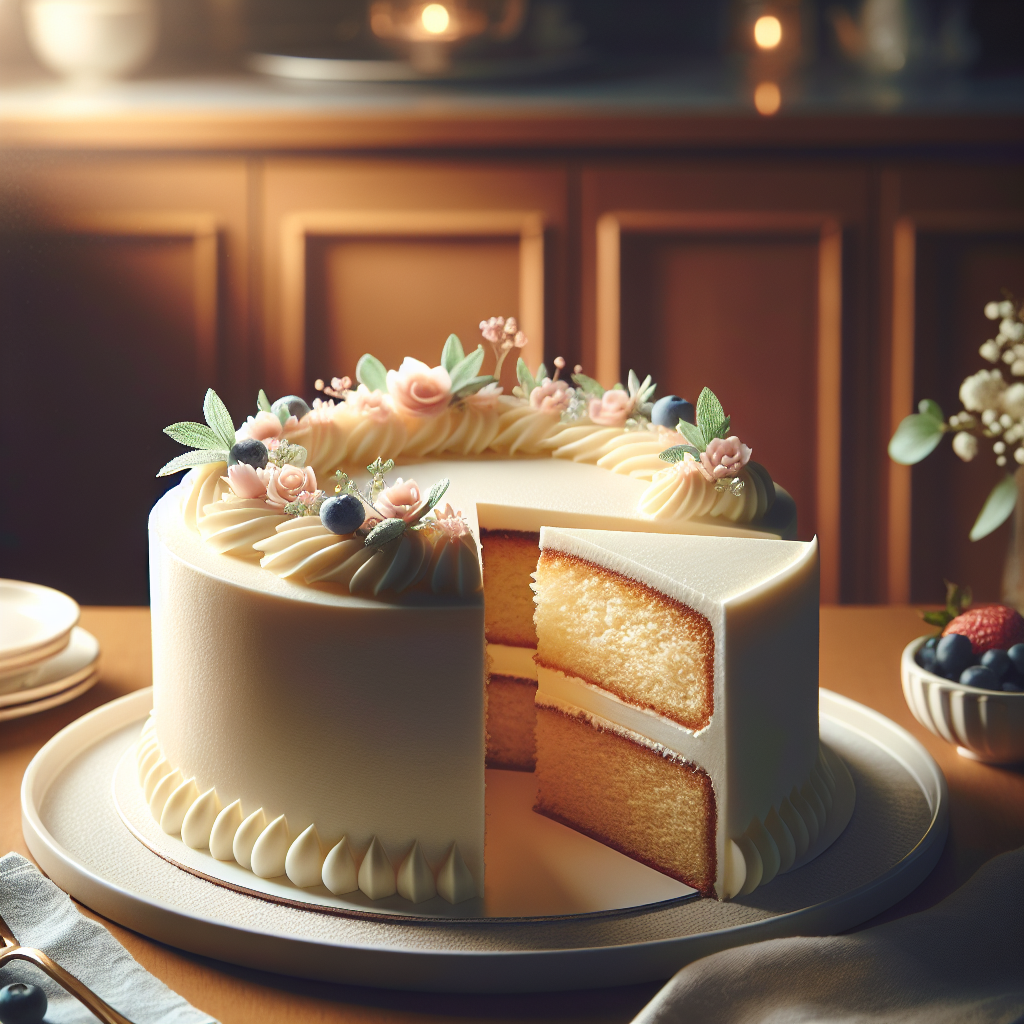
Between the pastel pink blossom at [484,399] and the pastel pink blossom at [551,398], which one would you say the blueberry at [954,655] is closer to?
the pastel pink blossom at [551,398]

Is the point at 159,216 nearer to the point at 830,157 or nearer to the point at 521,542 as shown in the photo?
the point at 830,157

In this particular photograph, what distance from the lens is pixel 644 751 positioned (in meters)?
2.19

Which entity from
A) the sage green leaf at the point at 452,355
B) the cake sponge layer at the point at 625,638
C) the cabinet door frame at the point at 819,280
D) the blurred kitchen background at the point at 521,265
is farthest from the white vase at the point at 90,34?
the cake sponge layer at the point at 625,638

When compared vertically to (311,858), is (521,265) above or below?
above

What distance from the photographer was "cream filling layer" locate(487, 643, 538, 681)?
2.64 meters

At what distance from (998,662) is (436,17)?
3.94 m

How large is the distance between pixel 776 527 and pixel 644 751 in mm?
463

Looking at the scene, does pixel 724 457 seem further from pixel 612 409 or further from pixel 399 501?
pixel 399 501

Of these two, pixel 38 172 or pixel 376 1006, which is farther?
pixel 38 172

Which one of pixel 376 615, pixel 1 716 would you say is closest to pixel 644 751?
pixel 376 615

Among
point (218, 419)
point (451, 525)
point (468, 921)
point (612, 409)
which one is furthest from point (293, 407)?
point (468, 921)

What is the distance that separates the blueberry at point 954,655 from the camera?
92.2 inches

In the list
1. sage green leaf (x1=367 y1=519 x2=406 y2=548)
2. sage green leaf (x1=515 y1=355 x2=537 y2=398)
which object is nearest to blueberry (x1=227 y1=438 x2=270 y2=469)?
sage green leaf (x1=367 y1=519 x2=406 y2=548)

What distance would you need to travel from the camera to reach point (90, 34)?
17.1 ft
